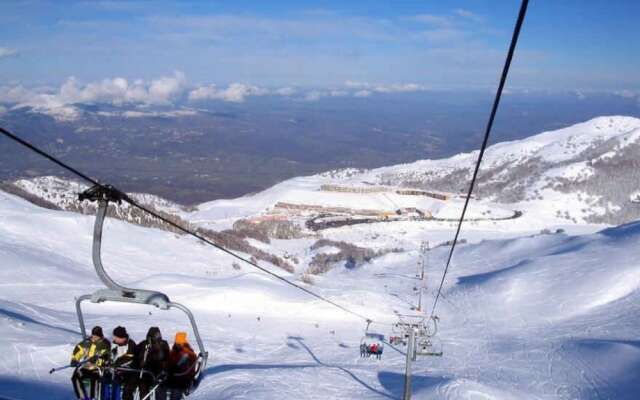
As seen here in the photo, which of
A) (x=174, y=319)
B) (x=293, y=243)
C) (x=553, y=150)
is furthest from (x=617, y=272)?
(x=553, y=150)

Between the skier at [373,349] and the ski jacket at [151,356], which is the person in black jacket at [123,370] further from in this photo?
the skier at [373,349]

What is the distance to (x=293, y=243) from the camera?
183ft

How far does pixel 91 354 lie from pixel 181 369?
3.67ft

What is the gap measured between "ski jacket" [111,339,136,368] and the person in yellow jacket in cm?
14

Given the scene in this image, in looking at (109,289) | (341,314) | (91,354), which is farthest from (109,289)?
(341,314)

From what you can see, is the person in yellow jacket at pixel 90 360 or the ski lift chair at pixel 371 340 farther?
the ski lift chair at pixel 371 340

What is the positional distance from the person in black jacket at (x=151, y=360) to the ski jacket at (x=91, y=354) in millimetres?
415

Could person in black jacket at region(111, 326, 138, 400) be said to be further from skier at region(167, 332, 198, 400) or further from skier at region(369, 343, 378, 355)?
skier at region(369, 343, 378, 355)

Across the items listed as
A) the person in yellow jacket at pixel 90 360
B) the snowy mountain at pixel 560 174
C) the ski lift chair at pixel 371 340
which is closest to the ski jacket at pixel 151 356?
the person in yellow jacket at pixel 90 360

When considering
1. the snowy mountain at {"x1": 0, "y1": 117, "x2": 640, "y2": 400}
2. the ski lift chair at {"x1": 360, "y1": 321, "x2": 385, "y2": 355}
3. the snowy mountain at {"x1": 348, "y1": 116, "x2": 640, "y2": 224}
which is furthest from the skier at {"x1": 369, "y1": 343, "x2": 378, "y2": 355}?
the snowy mountain at {"x1": 348, "y1": 116, "x2": 640, "y2": 224}

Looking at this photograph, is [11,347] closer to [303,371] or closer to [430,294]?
[303,371]

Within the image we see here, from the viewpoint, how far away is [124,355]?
22.4 feet

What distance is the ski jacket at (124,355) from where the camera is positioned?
677 centimetres

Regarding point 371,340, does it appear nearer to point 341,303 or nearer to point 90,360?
point 341,303
